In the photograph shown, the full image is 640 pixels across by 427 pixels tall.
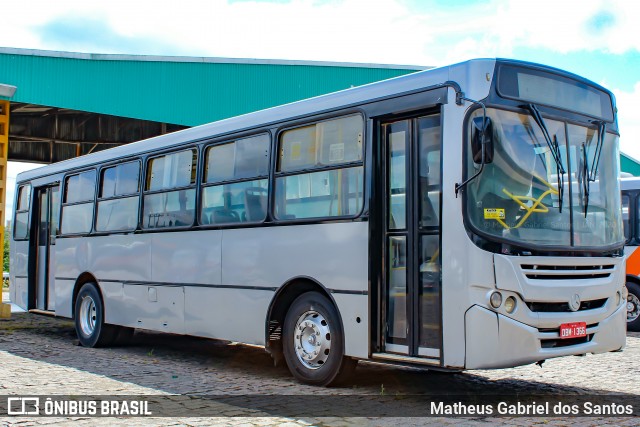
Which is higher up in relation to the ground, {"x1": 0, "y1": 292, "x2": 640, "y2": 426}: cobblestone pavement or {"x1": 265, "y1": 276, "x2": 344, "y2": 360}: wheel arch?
{"x1": 265, "y1": 276, "x2": 344, "y2": 360}: wheel arch

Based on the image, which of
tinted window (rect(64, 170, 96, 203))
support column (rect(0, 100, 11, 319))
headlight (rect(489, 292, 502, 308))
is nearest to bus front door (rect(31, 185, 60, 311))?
tinted window (rect(64, 170, 96, 203))

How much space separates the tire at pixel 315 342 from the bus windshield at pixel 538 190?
6.60 ft

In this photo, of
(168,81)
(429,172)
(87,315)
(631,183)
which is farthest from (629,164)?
(429,172)

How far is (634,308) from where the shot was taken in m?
14.4

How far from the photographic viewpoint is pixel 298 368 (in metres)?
8.20

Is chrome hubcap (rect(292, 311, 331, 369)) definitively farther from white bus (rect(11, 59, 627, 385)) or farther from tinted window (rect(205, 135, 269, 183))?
tinted window (rect(205, 135, 269, 183))

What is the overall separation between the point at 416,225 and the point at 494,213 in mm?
785

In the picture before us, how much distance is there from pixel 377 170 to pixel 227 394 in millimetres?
2709

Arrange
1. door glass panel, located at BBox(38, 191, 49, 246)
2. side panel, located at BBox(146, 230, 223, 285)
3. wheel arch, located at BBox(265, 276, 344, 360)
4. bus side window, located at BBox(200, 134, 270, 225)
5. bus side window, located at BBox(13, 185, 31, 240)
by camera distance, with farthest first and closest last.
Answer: bus side window, located at BBox(13, 185, 31, 240), door glass panel, located at BBox(38, 191, 49, 246), side panel, located at BBox(146, 230, 223, 285), bus side window, located at BBox(200, 134, 270, 225), wheel arch, located at BBox(265, 276, 344, 360)

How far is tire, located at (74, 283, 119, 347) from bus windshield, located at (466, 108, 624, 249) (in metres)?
7.36

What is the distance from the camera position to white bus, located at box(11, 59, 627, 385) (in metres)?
6.66

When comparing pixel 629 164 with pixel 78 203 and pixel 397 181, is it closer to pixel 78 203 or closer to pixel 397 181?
pixel 78 203

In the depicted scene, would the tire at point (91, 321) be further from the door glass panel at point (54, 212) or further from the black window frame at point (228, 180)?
the black window frame at point (228, 180)

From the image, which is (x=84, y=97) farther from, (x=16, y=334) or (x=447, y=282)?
(x=447, y=282)
